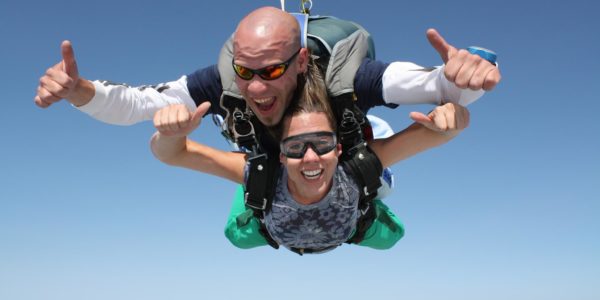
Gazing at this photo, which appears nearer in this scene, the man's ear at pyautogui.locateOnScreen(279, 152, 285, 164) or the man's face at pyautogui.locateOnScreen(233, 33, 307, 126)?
the man's face at pyautogui.locateOnScreen(233, 33, 307, 126)

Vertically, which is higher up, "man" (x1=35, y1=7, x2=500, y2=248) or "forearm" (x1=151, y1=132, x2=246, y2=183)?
"man" (x1=35, y1=7, x2=500, y2=248)

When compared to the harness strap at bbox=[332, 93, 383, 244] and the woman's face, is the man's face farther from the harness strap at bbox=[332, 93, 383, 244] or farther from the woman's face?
the harness strap at bbox=[332, 93, 383, 244]

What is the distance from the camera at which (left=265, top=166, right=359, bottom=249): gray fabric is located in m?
4.31

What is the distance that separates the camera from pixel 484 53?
3.36 metres

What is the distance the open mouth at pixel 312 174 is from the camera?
4113mm

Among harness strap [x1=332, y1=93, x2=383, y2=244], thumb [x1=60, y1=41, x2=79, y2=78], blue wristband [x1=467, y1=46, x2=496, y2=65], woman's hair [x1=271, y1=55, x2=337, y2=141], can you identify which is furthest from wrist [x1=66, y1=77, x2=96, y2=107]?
blue wristband [x1=467, y1=46, x2=496, y2=65]

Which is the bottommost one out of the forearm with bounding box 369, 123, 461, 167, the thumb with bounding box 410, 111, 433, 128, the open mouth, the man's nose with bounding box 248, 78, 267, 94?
the open mouth

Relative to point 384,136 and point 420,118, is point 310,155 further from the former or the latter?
point 384,136

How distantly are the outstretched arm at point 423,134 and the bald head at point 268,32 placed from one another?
802 mm

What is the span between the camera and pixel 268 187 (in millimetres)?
4254

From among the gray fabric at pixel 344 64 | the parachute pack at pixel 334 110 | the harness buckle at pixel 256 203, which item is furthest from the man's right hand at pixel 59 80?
the gray fabric at pixel 344 64

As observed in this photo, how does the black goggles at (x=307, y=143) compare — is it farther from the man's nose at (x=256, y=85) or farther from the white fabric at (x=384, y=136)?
the white fabric at (x=384, y=136)

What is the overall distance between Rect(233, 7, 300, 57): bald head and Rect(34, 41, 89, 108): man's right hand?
2.87 feet

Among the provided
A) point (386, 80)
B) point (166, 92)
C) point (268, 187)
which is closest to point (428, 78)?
point (386, 80)
